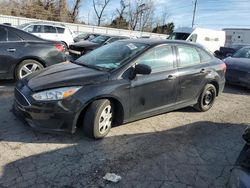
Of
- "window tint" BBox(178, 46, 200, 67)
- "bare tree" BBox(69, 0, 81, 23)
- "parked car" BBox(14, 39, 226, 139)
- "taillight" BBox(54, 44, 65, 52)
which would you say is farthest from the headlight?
"bare tree" BBox(69, 0, 81, 23)

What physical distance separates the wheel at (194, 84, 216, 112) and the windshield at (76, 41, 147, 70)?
1927 mm

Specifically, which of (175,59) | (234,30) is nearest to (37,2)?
(234,30)

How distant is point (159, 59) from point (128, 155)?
192 centimetres

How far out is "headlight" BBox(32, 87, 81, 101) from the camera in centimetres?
386

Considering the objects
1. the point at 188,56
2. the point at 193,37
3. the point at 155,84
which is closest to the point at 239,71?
the point at 188,56

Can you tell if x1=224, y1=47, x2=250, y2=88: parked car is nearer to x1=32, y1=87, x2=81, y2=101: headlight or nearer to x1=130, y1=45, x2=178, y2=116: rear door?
x1=130, y1=45, x2=178, y2=116: rear door

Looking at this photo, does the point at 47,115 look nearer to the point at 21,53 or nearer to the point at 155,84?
the point at 155,84

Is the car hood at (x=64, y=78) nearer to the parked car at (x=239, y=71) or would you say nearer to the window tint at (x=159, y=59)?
the window tint at (x=159, y=59)

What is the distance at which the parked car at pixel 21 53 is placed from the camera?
670 centimetres

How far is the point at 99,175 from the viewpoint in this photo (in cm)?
336

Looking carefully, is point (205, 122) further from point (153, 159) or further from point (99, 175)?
point (99, 175)

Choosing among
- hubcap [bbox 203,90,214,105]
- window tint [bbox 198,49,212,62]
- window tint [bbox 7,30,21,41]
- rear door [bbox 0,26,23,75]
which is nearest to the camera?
window tint [bbox 198,49,212,62]

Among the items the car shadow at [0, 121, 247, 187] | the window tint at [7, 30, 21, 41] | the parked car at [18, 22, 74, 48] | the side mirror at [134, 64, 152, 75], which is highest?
the parked car at [18, 22, 74, 48]

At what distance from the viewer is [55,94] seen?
153 inches
